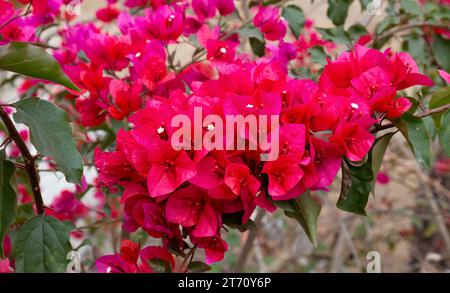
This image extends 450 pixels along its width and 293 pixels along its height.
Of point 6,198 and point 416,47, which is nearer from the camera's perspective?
point 6,198

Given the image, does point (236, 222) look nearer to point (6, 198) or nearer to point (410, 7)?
point (6, 198)

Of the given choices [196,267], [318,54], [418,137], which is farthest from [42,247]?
[318,54]

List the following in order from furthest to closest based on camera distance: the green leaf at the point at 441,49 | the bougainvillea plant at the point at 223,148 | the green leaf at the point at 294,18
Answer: the green leaf at the point at 441,49 < the green leaf at the point at 294,18 < the bougainvillea plant at the point at 223,148

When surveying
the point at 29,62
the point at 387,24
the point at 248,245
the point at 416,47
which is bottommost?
the point at 248,245

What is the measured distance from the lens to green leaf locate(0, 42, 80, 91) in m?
0.61

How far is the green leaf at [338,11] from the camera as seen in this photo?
116 centimetres

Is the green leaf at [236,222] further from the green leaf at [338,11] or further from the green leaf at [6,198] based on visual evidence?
the green leaf at [338,11]

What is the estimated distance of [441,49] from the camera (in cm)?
124

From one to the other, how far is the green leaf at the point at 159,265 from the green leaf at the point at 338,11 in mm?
674

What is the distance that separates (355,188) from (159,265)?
24 cm

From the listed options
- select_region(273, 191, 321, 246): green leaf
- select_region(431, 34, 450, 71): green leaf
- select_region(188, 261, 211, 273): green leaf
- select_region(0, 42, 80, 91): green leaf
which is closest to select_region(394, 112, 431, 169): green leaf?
select_region(273, 191, 321, 246): green leaf

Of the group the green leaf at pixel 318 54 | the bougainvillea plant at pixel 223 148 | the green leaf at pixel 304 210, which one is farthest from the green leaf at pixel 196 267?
the green leaf at pixel 318 54
